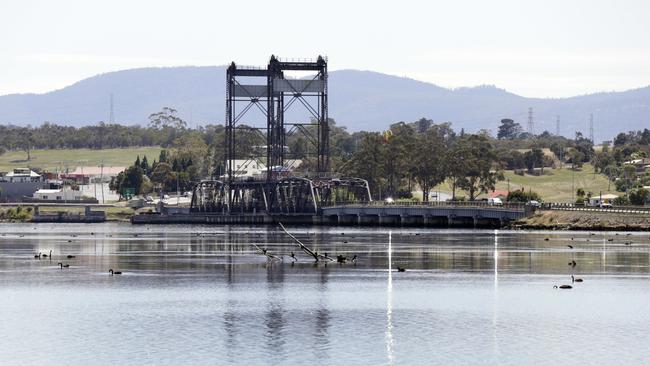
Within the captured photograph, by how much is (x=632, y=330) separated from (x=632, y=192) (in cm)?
14203

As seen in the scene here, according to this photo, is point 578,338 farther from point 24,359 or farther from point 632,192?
point 632,192

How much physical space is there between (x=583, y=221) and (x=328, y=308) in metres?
102

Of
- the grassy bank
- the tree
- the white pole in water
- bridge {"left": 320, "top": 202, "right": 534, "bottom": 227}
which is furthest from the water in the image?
the tree

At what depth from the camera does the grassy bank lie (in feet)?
516

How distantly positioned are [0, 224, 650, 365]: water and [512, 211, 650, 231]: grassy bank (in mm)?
41069

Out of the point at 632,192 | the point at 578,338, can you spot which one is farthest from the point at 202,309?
the point at 632,192

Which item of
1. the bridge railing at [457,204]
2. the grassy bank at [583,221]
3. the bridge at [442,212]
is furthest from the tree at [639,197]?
the grassy bank at [583,221]

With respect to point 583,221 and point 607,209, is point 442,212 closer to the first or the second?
point 583,221

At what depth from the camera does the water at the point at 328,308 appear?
173 feet

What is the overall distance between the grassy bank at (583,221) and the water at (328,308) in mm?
41069

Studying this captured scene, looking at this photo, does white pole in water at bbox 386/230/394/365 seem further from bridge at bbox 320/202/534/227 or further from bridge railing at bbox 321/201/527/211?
bridge railing at bbox 321/201/527/211

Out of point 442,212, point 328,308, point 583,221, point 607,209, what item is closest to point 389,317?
point 328,308

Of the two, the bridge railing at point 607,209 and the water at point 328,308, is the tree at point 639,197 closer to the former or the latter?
the bridge railing at point 607,209

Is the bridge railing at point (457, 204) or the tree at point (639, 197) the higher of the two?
the tree at point (639, 197)
